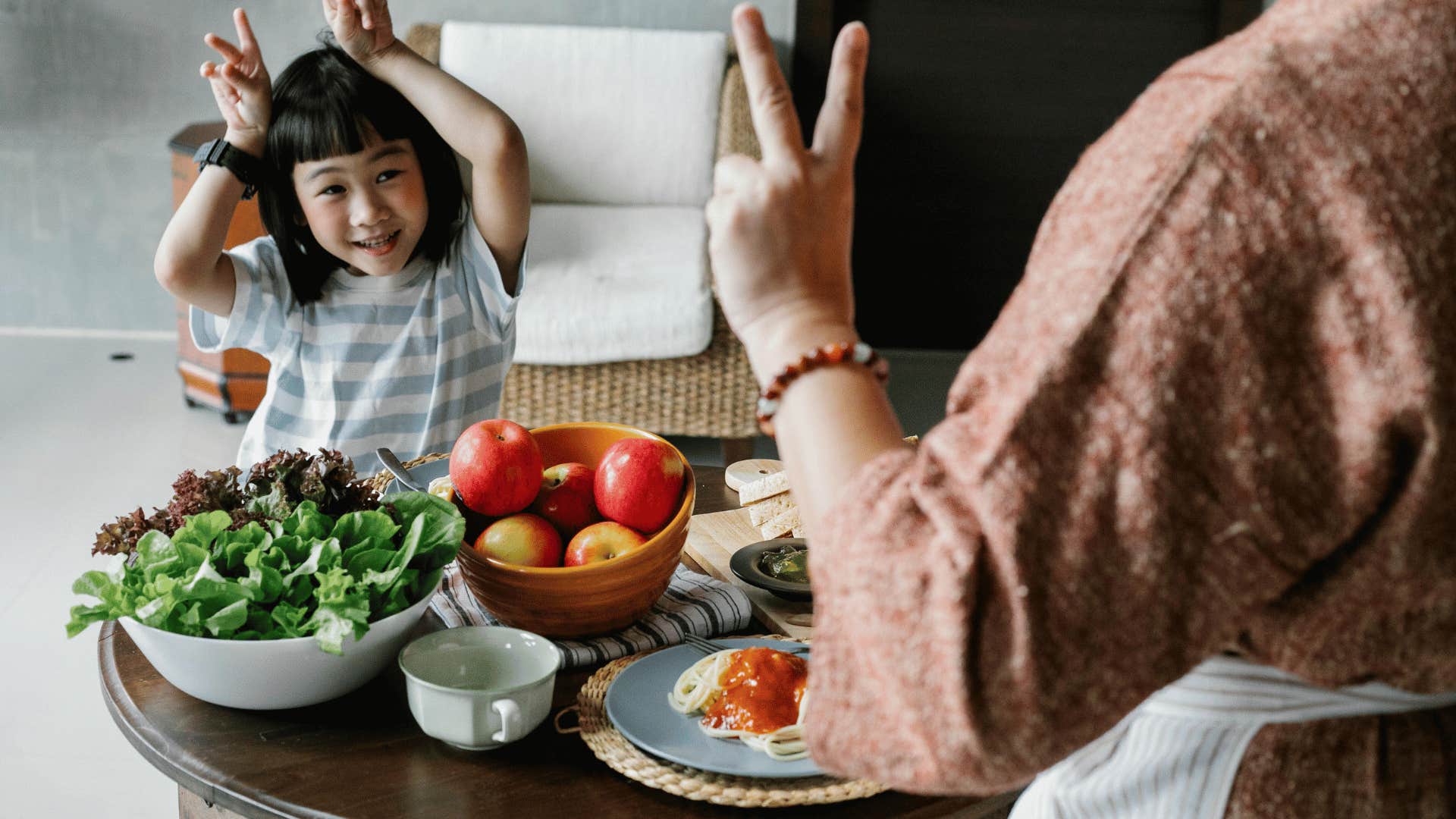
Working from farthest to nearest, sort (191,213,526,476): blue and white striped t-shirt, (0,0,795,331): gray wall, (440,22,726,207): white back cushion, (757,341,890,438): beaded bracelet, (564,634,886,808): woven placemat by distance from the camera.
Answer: (0,0,795,331): gray wall < (440,22,726,207): white back cushion < (191,213,526,476): blue and white striped t-shirt < (564,634,886,808): woven placemat < (757,341,890,438): beaded bracelet

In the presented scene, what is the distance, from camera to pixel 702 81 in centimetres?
329

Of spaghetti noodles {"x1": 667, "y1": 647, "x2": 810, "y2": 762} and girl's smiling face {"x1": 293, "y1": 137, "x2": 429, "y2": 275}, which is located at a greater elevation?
girl's smiling face {"x1": 293, "y1": 137, "x2": 429, "y2": 275}

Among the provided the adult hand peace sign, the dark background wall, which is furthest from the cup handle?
the dark background wall

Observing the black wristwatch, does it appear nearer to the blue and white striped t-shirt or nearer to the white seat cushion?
the blue and white striped t-shirt

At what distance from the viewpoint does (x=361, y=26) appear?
1553 millimetres

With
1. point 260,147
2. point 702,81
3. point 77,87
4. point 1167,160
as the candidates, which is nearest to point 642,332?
point 702,81

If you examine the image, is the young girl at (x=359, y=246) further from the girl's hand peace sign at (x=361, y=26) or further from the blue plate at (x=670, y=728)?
the blue plate at (x=670, y=728)

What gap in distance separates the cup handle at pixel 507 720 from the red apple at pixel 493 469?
0.86 ft

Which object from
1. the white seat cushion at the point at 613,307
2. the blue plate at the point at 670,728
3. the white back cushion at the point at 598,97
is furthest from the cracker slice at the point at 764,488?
the white back cushion at the point at 598,97

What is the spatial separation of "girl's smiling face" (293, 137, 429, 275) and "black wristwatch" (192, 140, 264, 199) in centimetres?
5

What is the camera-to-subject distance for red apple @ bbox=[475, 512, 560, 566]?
3.64ft

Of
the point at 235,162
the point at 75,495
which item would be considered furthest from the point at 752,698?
the point at 75,495

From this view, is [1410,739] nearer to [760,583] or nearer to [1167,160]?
[1167,160]

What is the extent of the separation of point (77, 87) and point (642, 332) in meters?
2.04
